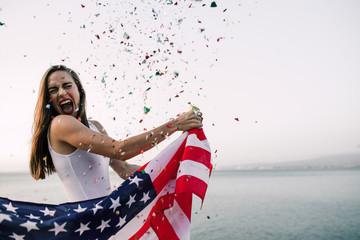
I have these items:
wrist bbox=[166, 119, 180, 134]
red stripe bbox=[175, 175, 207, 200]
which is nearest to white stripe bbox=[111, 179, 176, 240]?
red stripe bbox=[175, 175, 207, 200]

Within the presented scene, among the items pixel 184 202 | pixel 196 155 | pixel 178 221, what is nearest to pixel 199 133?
pixel 196 155

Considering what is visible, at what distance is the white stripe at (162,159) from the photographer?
2.41 metres

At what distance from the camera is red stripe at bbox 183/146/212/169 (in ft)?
7.66

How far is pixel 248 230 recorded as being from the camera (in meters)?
12.5

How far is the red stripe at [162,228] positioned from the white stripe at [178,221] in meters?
0.03

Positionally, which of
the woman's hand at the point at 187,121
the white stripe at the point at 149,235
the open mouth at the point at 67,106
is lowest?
the white stripe at the point at 149,235

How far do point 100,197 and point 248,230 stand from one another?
11.8 metres

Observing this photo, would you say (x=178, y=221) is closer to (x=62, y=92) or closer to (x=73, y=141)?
(x=73, y=141)

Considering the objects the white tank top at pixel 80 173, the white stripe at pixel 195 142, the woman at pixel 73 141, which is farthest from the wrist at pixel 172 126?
the white tank top at pixel 80 173

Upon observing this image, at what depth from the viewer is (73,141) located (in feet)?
7.29

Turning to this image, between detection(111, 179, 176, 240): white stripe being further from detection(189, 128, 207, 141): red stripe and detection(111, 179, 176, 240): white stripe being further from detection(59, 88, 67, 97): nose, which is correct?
detection(59, 88, 67, 97): nose

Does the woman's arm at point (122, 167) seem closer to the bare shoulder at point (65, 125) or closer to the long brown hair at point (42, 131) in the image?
the long brown hair at point (42, 131)

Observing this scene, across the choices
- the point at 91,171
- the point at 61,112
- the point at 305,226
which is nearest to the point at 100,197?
the point at 91,171

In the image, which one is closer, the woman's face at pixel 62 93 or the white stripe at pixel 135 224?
the white stripe at pixel 135 224
